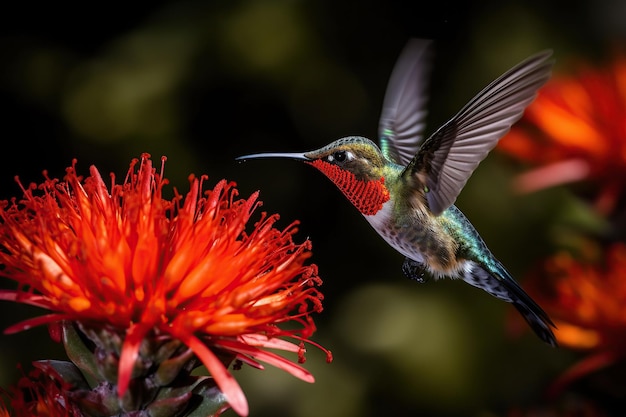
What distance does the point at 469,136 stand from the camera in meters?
1.62

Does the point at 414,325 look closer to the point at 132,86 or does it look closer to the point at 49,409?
the point at 132,86

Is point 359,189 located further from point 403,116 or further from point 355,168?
point 403,116

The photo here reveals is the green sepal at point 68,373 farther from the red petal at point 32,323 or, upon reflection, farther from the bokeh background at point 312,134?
the bokeh background at point 312,134

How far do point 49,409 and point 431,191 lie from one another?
2.48 ft

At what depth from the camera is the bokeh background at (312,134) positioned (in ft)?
11.2

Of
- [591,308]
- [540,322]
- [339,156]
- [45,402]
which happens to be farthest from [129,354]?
[591,308]

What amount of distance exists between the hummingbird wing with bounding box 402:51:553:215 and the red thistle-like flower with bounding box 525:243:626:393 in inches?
29.2

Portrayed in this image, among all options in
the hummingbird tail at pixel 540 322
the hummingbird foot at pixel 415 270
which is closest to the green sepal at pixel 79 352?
the hummingbird foot at pixel 415 270

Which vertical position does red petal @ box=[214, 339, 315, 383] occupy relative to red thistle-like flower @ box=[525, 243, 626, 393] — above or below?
above

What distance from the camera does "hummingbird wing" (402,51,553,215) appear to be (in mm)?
1452

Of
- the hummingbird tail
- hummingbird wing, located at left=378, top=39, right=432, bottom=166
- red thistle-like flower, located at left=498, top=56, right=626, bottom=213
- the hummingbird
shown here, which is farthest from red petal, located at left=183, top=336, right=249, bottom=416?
red thistle-like flower, located at left=498, top=56, right=626, bottom=213

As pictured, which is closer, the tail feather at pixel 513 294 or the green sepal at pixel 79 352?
the green sepal at pixel 79 352

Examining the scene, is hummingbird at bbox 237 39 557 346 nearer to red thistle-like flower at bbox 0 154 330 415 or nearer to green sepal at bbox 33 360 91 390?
red thistle-like flower at bbox 0 154 330 415

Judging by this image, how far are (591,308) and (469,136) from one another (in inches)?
34.4
